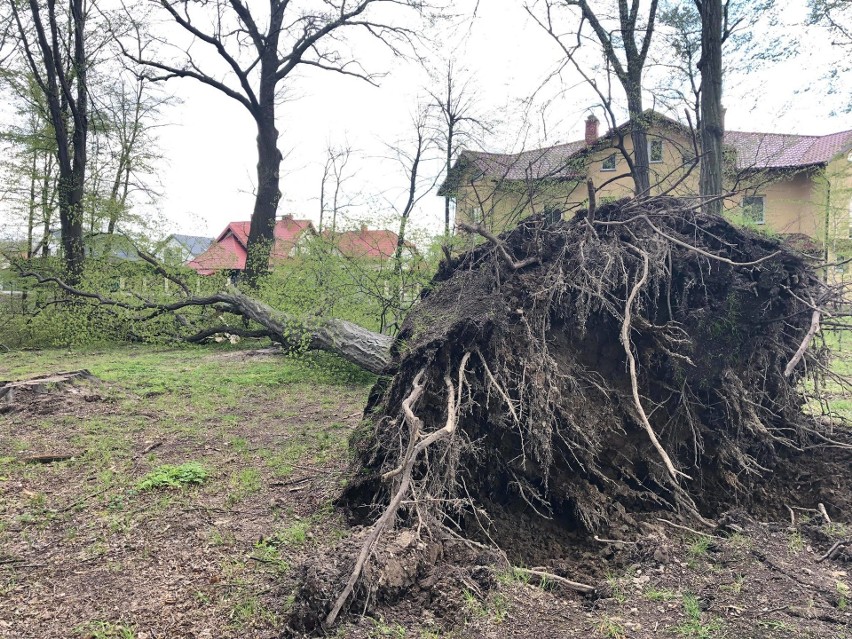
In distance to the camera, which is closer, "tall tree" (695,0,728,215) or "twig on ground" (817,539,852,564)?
"twig on ground" (817,539,852,564)

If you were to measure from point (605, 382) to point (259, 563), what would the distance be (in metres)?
2.47

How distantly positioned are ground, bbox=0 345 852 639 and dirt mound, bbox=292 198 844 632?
0.38m

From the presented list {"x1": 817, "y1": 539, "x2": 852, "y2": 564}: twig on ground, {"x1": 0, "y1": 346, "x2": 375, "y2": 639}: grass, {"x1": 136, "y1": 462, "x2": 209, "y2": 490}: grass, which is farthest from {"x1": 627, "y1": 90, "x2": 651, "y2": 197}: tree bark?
{"x1": 136, "y1": 462, "x2": 209, "y2": 490}: grass

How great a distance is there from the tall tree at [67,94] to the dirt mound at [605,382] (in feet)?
46.2

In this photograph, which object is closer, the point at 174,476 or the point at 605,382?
the point at 605,382

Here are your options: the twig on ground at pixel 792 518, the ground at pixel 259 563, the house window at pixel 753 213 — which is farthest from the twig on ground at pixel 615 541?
the house window at pixel 753 213

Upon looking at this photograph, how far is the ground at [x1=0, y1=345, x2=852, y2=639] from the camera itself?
2457 millimetres

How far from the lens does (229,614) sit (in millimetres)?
2725

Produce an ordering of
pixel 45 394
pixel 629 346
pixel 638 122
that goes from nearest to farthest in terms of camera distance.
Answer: pixel 629 346
pixel 45 394
pixel 638 122

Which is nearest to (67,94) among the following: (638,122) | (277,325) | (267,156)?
(267,156)

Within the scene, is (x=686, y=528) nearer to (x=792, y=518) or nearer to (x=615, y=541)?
(x=615, y=541)

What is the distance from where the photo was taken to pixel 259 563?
3.22 meters

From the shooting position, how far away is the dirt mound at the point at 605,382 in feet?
11.8

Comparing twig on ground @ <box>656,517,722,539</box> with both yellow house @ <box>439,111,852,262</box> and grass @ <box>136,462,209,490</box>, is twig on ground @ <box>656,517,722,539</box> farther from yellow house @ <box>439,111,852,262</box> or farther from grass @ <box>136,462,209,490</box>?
yellow house @ <box>439,111,852,262</box>
